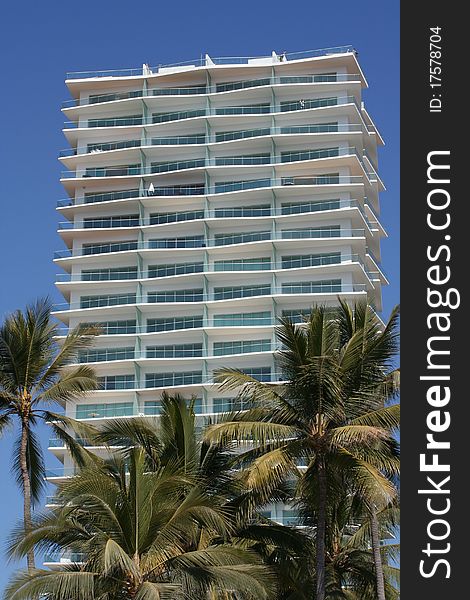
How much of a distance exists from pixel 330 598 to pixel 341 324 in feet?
29.7

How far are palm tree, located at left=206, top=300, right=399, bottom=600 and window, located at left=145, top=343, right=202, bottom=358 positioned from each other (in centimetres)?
5346

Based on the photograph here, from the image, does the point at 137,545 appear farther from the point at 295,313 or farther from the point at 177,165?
the point at 177,165

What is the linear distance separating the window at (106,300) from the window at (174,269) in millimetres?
2449

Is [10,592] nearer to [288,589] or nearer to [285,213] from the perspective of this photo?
[288,589]

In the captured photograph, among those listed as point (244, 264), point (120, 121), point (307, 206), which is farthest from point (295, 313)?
point (120, 121)

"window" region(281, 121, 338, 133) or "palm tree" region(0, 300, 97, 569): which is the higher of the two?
"window" region(281, 121, 338, 133)

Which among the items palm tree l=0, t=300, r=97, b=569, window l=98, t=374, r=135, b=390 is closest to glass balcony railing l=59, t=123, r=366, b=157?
window l=98, t=374, r=135, b=390

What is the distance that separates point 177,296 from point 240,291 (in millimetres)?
4874

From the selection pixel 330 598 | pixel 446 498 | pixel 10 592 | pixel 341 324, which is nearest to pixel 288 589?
pixel 330 598

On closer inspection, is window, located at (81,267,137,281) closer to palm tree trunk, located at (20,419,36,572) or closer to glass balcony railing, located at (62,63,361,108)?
glass balcony railing, located at (62,63,361,108)

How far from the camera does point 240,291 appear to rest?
3492 inches

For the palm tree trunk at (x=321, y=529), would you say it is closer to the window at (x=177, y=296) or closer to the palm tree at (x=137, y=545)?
the palm tree at (x=137, y=545)

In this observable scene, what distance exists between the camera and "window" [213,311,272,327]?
284ft

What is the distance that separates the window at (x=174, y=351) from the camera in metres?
87.2
